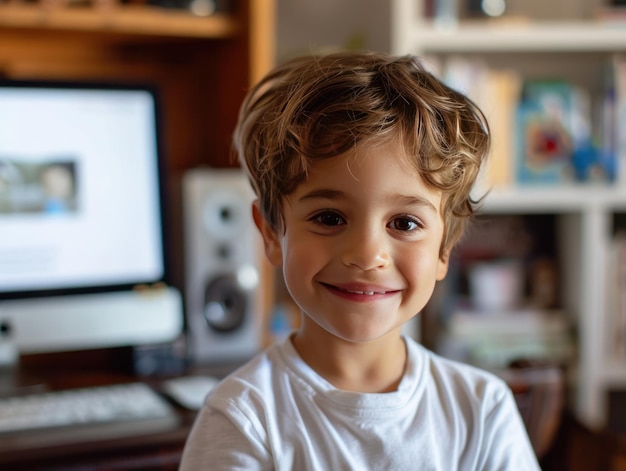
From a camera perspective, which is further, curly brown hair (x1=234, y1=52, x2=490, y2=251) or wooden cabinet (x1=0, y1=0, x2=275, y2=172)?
wooden cabinet (x1=0, y1=0, x2=275, y2=172)

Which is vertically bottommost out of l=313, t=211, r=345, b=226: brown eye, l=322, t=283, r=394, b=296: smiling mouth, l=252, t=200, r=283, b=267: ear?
l=322, t=283, r=394, b=296: smiling mouth

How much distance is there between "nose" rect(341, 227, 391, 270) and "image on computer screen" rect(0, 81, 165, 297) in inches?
34.8

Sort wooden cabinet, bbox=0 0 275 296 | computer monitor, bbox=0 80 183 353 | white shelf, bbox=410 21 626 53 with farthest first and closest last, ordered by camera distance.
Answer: white shelf, bbox=410 21 626 53, wooden cabinet, bbox=0 0 275 296, computer monitor, bbox=0 80 183 353

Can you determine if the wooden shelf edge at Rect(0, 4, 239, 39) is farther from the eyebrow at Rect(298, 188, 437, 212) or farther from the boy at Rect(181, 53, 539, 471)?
the eyebrow at Rect(298, 188, 437, 212)

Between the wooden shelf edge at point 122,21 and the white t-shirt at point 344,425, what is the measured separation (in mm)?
962

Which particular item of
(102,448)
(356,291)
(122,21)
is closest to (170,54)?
(122,21)

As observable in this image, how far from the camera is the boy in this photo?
741 mm

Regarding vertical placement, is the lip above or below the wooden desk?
above

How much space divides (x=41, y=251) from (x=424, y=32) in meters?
0.88

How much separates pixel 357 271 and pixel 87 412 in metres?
0.69

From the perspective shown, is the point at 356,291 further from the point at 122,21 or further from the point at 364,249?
the point at 122,21

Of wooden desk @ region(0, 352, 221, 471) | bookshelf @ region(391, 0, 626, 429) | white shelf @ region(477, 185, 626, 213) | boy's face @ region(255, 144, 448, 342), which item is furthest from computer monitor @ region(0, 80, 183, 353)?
boy's face @ region(255, 144, 448, 342)

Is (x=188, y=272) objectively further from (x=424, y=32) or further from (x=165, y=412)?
(x=424, y=32)

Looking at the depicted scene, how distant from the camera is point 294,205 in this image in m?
0.77
